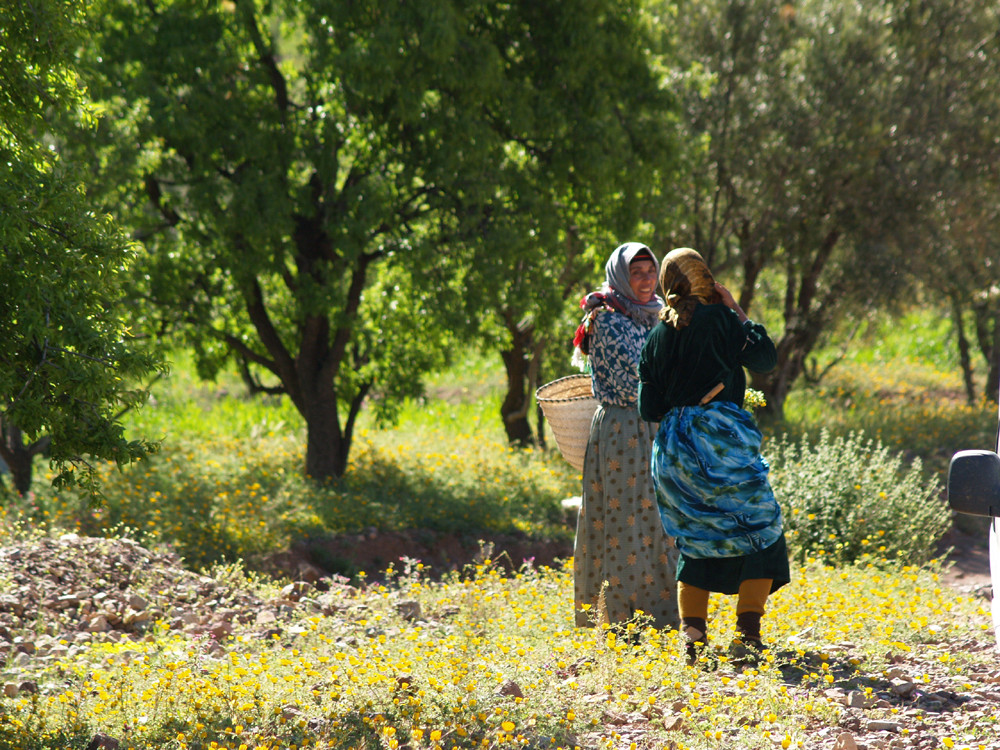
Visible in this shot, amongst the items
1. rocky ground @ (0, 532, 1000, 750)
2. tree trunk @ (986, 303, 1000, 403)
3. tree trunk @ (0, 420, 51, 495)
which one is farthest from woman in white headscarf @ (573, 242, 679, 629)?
tree trunk @ (986, 303, 1000, 403)

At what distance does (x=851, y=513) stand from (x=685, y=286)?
11.6 feet

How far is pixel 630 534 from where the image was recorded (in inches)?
183

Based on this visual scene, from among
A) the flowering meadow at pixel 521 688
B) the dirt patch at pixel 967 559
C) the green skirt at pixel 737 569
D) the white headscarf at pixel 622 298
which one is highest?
the white headscarf at pixel 622 298

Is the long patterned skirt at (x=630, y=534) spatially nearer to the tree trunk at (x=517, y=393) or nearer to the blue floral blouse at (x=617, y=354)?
the blue floral blouse at (x=617, y=354)

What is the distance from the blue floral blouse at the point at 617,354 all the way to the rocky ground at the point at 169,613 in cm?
168

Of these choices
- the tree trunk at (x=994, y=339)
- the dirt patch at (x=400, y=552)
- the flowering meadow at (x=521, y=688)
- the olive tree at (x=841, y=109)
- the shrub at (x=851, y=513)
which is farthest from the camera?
the tree trunk at (x=994, y=339)

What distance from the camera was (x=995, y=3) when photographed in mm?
11305

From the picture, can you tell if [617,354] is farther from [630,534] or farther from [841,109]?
[841,109]

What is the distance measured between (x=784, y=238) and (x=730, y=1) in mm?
3263

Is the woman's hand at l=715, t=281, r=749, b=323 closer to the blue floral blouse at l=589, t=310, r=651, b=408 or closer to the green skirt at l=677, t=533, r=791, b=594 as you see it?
the blue floral blouse at l=589, t=310, r=651, b=408

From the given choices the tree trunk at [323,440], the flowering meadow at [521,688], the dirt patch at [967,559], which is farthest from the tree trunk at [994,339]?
the flowering meadow at [521,688]

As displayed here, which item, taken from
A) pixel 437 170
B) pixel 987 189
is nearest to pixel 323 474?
pixel 437 170

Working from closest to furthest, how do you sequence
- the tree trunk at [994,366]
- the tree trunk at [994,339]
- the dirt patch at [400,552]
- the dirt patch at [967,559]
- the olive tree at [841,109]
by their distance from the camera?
the dirt patch at [967,559], the dirt patch at [400,552], the olive tree at [841,109], the tree trunk at [994,339], the tree trunk at [994,366]

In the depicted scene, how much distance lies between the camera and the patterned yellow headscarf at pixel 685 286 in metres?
3.99
